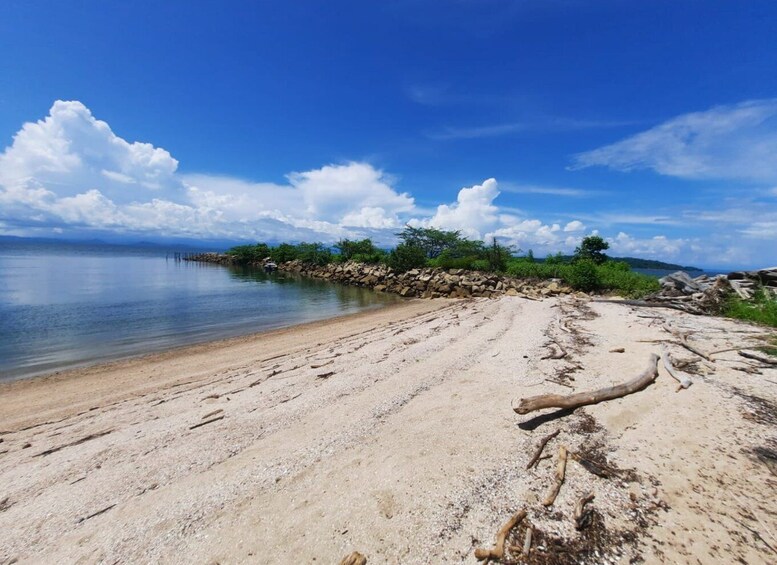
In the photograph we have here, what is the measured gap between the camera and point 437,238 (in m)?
52.3

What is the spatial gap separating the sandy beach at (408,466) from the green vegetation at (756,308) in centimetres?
269

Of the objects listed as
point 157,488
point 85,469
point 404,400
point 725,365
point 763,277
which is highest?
point 763,277

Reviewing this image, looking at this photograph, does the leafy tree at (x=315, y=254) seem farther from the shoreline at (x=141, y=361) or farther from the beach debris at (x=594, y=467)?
the beach debris at (x=594, y=467)

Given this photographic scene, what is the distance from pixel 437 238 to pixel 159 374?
4569cm

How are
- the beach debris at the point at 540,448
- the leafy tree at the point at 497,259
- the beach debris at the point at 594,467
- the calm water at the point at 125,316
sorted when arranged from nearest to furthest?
the beach debris at the point at 594,467 → the beach debris at the point at 540,448 → the calm water at the point at 125,316 → the leafy tree at the point at 497,259

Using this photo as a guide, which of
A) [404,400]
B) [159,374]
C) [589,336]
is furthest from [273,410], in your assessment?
[589,336]

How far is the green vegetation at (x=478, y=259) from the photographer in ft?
69.1

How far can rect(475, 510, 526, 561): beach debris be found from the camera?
2539 millimetres

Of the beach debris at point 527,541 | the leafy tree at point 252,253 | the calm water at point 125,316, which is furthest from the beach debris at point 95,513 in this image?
the leafy tree at point 252,253

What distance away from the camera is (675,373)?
5.63 m

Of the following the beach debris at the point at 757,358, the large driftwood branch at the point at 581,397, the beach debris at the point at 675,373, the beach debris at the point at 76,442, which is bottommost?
the beach debris at the point at 76,442

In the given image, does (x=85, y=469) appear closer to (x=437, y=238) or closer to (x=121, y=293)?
(x=121, y=293)

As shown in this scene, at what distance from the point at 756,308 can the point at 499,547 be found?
12.3m

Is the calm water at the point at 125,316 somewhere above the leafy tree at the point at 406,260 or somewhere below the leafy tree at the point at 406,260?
below
